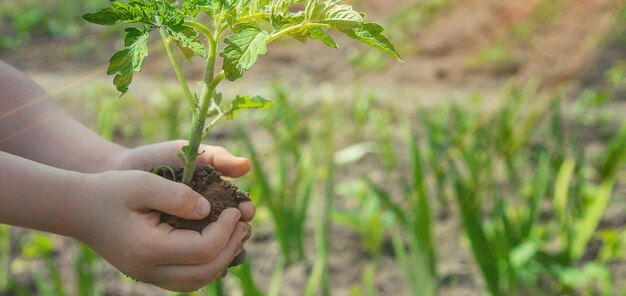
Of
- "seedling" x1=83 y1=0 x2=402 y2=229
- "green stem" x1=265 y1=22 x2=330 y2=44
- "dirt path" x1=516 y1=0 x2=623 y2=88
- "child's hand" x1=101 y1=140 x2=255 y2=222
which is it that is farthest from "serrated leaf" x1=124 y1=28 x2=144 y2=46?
"dirt path" x1=516 y1=0 x2=623 y2=88

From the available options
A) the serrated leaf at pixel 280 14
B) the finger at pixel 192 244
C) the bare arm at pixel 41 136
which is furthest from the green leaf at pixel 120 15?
the bare arm at pixel 41 136

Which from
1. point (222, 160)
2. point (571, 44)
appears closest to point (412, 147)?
point (222, 160)

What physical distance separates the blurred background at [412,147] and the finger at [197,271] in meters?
0.23

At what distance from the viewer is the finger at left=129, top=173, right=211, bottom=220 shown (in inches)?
31.1

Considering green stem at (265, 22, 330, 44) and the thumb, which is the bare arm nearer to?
the thumb

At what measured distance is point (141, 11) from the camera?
0.75 metres

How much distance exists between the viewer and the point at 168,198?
79 cm

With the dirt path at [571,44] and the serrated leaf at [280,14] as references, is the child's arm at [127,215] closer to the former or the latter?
the serrated leaf at [280,14]

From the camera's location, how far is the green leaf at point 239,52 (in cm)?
72

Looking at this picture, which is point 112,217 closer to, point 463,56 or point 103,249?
point 103,249

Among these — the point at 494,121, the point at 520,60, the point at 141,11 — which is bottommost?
the point at 520,60

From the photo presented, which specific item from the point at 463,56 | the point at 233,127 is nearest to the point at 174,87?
the point at 233,127

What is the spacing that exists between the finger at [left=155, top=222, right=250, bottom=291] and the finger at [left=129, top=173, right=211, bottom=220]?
0.06 metres

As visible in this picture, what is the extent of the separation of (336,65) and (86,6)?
1864 millimetres
